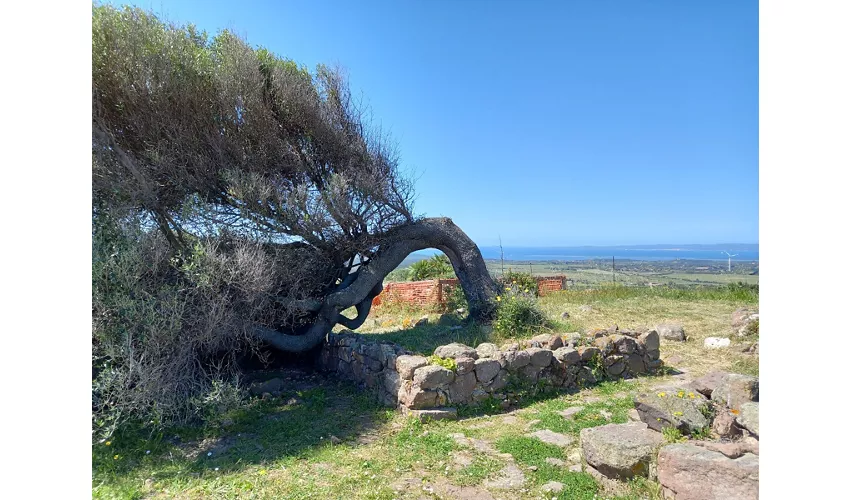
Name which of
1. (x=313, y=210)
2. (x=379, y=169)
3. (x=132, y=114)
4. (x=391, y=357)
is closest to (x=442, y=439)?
(x=391, y=357)

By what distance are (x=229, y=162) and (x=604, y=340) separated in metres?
6.99

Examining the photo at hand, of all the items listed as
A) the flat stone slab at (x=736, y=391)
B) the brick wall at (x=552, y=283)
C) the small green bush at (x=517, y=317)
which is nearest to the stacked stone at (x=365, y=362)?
the small green bush at (x=517, y=317)

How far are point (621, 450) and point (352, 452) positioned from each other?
2.72 m

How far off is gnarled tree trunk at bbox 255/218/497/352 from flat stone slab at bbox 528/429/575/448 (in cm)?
432

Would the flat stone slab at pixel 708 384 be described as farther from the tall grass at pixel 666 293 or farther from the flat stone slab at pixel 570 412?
the tall grass at pixel 666 293

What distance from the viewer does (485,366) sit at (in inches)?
247

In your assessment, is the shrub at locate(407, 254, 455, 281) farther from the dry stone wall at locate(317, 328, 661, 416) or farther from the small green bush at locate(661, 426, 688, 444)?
the small green bush at locate(661, 426, 688, 444)

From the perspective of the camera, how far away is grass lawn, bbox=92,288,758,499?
398 cm

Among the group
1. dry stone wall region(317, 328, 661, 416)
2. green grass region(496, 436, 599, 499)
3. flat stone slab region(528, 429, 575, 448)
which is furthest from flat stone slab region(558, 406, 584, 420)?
green grass region(496, 436, 599, 499)

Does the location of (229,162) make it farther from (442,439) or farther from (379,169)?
(442,439)

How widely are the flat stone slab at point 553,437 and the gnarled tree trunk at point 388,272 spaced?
4324 mm

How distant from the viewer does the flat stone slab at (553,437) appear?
4.81 meters

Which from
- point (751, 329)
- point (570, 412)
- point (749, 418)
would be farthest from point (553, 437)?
point (751, 329)
